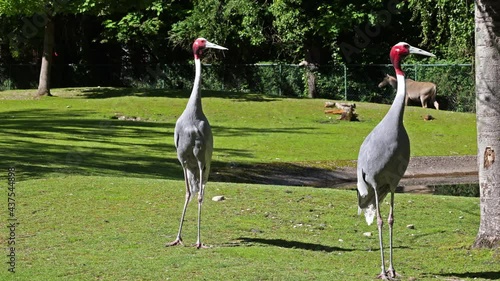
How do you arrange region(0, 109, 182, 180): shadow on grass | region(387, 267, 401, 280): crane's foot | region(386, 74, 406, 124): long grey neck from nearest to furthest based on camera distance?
Result: region(386, 74, 406, 124): long grey neck
region(387, 267, 401, 280): crane's foot
region(0, 109, 182, 180): shadow on grass

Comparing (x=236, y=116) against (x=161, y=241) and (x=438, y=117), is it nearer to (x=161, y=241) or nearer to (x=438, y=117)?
(x=438, y=117)

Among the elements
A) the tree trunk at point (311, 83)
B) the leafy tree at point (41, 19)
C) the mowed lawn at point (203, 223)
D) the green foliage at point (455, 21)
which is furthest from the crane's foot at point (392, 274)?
the tree trunk at point (311, 83)

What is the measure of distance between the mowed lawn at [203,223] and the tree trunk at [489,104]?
61cm

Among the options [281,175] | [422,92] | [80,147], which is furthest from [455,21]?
[422,92]

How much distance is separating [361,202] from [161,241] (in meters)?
2.70

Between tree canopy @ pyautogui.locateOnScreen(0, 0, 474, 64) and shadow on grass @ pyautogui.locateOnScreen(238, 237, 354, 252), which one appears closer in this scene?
shadow on grass @ pyautogui.locateOnScreen(238, 237, 354, 252)

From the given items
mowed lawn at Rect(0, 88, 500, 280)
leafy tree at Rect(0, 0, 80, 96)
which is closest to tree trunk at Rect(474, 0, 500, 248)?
mowed lawn at Rect(0, 88, 500, 280)

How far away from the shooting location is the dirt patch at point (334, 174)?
2141 centimetres

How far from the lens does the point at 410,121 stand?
3316cm

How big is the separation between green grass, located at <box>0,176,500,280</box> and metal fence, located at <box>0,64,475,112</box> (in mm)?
25730

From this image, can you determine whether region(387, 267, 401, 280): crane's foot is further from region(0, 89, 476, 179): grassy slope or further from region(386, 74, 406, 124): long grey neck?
region(0, 89, 476, 179): grassy slope

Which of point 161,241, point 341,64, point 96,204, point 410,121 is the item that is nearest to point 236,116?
point 410,121

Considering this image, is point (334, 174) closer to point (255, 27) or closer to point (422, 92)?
point (422, 92)

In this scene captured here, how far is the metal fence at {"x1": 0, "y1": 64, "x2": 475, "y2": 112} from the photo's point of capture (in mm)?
40812
